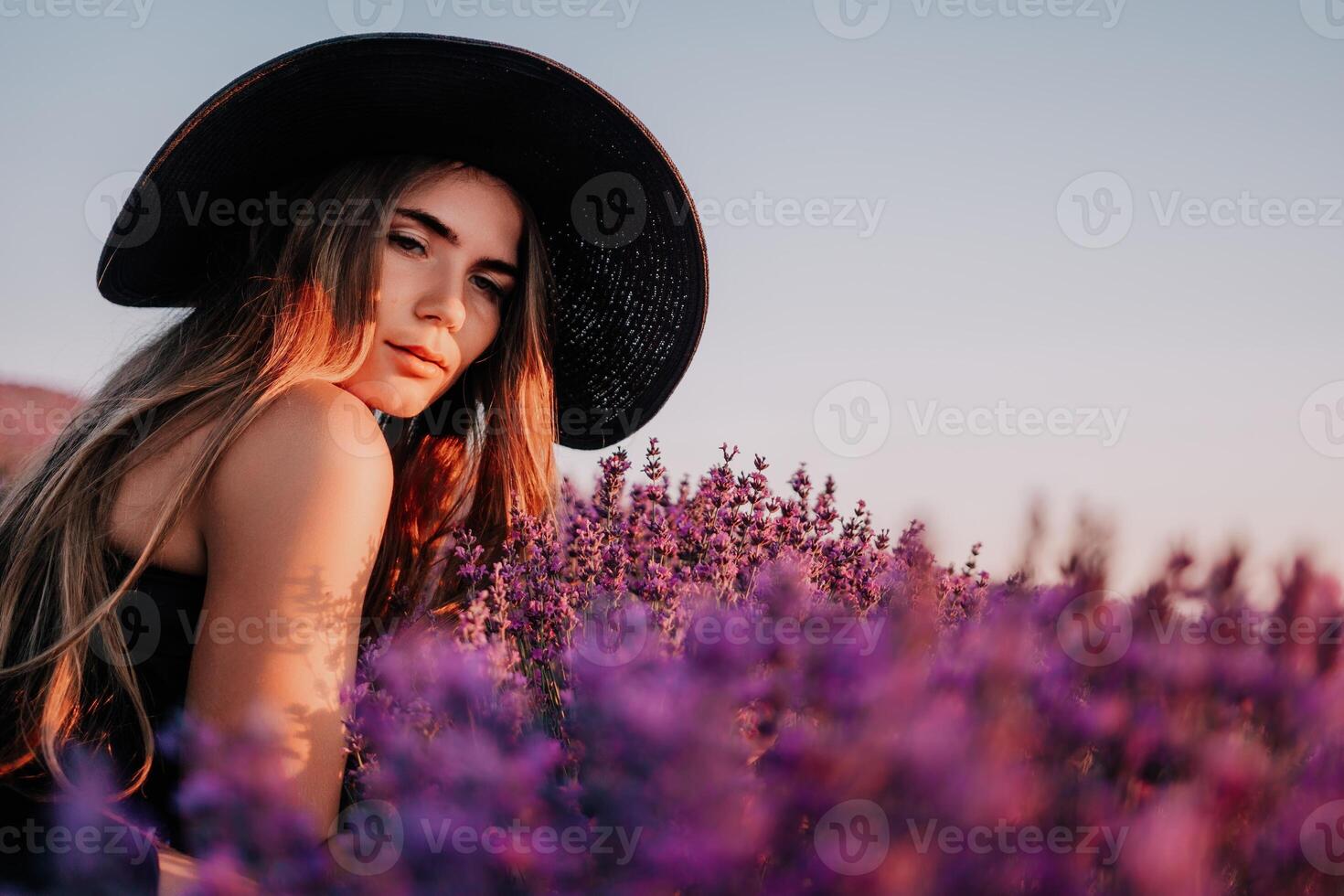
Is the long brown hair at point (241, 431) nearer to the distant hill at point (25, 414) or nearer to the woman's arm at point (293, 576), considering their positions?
the woman's arm at point (293, 576)

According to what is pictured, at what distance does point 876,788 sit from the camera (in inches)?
29.8

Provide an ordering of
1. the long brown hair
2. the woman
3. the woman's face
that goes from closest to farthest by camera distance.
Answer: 1. the woman
2. the long brown hair
3. the woman's face

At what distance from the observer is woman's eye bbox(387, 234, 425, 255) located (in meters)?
2.44

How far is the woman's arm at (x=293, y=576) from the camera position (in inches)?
70.8

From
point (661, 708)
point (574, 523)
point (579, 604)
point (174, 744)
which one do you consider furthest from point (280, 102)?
point (661, 708)

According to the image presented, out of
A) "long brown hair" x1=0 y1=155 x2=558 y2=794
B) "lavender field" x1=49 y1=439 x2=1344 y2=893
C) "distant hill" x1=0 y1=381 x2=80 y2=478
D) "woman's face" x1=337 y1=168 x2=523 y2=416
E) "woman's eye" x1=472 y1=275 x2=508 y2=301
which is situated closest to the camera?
"lavender field" x1=49 y1=439 x2=1344 y2=893

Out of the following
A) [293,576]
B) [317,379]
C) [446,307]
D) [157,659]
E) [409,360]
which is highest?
[446,307]

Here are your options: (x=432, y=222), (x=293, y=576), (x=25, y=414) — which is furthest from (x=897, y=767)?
(x=25, y=414)

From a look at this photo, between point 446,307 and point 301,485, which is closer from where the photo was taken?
point 301,485

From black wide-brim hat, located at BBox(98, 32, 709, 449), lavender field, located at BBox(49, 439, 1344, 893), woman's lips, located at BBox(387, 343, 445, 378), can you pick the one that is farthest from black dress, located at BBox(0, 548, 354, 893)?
lavender field, located at BBox(49, 439, 1344, 893)

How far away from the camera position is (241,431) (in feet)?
6.75

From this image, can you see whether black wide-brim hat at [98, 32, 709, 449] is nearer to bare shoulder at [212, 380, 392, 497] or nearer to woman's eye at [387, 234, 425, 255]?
woman's eye at [387, 234, 425, 255]

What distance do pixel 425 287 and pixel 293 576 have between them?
857 millimetres

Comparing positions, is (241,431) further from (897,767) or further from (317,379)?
(897,767)
